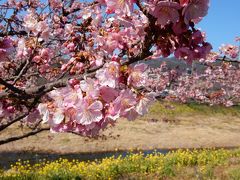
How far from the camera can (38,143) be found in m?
18.3

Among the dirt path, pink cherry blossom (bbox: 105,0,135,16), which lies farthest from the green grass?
pink cherry blossom (bbox: 105,0,135,16)

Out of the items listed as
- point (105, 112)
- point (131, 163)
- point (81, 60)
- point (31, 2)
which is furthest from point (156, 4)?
point (131, 163)

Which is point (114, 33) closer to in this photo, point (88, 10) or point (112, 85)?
point (112, 85)

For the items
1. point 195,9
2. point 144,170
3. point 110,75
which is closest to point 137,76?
point 110,75

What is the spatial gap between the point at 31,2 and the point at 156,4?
5125mm

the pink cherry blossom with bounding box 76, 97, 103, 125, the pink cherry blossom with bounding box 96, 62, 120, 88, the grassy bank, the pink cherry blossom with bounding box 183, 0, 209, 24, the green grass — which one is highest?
the green grass

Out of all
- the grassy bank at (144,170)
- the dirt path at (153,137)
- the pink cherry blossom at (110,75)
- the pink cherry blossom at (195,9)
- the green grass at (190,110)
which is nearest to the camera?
the pink cherry blossom at (195,9)

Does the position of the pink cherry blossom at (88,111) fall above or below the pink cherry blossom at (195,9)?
below

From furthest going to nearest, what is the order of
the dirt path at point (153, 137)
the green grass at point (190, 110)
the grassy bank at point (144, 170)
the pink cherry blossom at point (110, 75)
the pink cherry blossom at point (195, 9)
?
the green grass at point (190, 110), the dirt path at point (153, 137), the grassy bank at point (144, 170), the pink cherry blossom at point (110, 75), the pink cherry blossom at point (195, 9)

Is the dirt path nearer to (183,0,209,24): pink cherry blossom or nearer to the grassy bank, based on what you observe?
the grassy bank

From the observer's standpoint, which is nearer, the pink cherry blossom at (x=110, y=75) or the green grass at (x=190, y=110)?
the pink cherry blossom at (x=110, y=75)

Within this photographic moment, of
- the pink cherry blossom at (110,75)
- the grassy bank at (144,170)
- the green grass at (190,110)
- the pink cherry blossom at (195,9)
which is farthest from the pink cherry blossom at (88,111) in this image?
the green grass at (190,110)

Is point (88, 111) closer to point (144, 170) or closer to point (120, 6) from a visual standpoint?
point (120, 6)

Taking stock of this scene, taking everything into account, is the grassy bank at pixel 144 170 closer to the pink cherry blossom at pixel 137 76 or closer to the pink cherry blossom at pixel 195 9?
the pink cherry blossom at pixel 137 76
